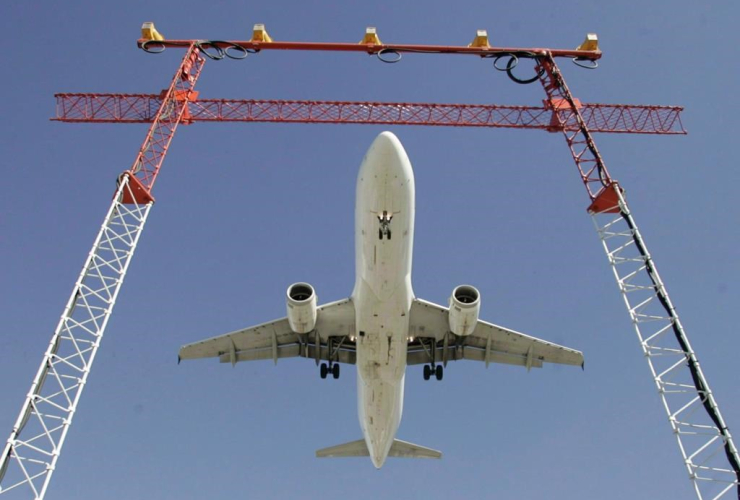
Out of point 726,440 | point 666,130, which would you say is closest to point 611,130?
point 666,130

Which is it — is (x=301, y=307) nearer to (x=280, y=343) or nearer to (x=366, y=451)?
(x=280, y=343)

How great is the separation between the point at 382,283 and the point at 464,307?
11.2ft

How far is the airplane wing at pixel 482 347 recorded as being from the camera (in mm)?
27422

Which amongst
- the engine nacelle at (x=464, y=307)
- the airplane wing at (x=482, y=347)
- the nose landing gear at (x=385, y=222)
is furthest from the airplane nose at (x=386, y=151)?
the airplane wing at (x=482, y=347)

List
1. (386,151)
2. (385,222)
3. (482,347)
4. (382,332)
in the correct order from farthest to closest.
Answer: (482,347)
(382,332)
(385,222)
(386,151)

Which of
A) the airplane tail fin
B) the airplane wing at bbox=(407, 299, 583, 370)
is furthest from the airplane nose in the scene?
the airplane tail fin

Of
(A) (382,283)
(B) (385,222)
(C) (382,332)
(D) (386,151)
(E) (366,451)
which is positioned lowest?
(E) (366,451)

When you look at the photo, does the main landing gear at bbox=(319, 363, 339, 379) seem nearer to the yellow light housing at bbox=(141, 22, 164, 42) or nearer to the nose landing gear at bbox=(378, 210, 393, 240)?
the nose landing gear at bbox=(378, 210, 393, 240)

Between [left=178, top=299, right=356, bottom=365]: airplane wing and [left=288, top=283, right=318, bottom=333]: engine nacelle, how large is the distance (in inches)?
52.6

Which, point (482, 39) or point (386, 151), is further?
point (482, 39)

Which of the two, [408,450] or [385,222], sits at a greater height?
[385,222]

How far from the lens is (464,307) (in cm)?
2503

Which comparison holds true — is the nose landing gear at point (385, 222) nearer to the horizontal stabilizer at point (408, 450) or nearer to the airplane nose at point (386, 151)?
the airplane nose at point (386, 151)

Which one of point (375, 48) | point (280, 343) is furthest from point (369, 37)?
point (280, 343)
